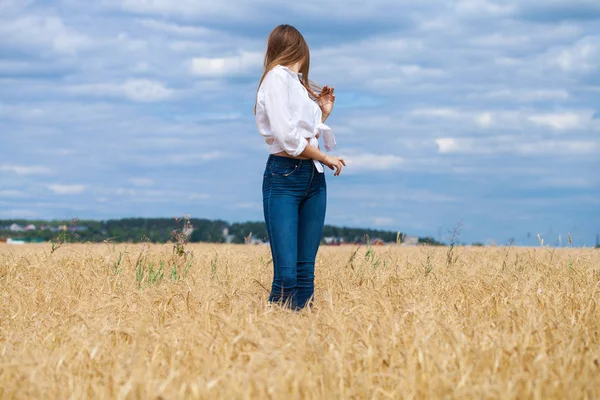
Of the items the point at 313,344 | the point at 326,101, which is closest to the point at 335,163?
the point at 326,101

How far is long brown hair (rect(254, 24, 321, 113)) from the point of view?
15.7 ft

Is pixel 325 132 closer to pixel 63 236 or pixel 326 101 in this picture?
pixel 326 101

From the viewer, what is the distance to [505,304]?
522cm

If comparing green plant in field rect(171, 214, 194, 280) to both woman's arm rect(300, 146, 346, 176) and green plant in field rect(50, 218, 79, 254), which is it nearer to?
green plant in field rect(50, 218, 79, 254)

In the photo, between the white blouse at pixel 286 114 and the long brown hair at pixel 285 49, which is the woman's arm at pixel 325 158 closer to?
the white blouse at pixel 286 114

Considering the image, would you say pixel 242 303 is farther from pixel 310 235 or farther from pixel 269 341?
pixel 269 341

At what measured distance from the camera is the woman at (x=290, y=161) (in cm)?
453

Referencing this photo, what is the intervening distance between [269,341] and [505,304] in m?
2.33

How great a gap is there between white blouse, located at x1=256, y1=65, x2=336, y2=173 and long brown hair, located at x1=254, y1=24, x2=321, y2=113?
4.4 inches

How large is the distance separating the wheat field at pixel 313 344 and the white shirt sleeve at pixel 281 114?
104 centimetres

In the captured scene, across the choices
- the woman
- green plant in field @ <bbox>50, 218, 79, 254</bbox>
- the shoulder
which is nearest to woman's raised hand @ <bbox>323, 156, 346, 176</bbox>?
the woman

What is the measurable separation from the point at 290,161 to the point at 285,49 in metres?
0.81

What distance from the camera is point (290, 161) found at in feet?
15.1

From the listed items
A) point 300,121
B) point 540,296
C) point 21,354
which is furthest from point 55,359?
point 540,296
